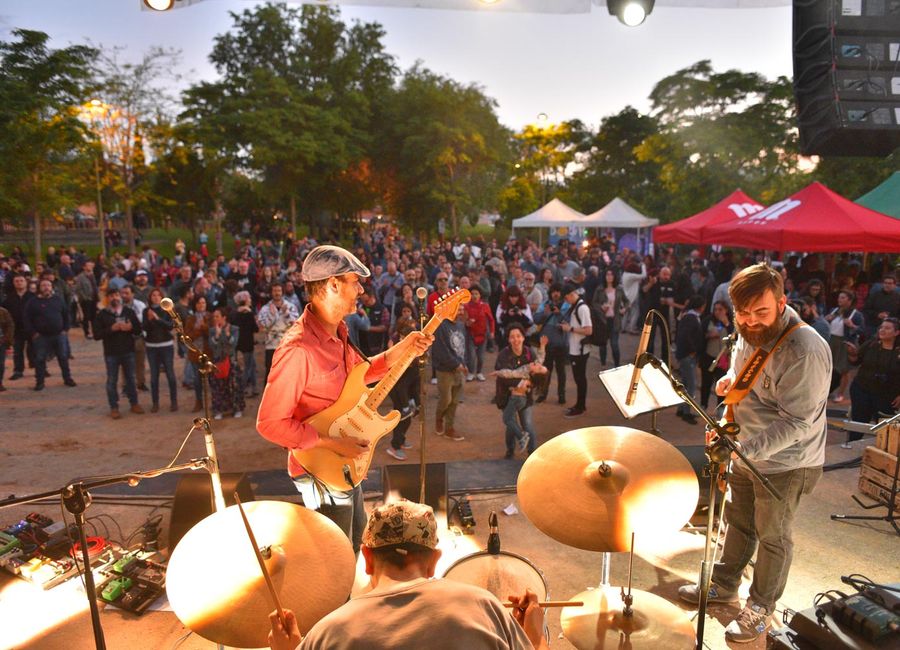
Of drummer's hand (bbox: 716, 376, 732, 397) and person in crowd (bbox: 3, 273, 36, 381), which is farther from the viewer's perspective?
person in crowd (bbox: 3, 273, 36, 381)

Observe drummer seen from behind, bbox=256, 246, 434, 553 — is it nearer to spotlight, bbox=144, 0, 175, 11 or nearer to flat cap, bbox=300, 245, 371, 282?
flat cap, bbox=300, 245, 371, 282

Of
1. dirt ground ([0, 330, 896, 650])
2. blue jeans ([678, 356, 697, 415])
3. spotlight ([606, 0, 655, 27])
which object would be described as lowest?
dirt ground ([0, 330, 896, 650])

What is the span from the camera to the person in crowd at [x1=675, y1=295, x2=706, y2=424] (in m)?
8.16

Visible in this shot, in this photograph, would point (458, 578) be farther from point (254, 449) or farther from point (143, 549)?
point (254, 449)

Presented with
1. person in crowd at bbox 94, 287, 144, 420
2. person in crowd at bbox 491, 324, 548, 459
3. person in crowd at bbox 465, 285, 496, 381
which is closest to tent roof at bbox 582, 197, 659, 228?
person in crowd at bbox 465, 285, 496, 381

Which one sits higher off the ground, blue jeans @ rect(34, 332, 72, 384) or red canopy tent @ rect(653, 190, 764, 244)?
red canopy tent @ rect(653, 190, 764, 244)

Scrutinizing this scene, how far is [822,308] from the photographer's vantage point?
10.7 metres

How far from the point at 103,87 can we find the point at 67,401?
54.6ft

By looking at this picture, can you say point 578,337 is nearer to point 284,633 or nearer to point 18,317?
point 284,633

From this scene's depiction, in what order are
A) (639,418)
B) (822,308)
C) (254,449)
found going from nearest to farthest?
(254,449), (639,418), (822,308)

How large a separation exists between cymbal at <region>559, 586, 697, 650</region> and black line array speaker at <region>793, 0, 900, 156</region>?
4816mm

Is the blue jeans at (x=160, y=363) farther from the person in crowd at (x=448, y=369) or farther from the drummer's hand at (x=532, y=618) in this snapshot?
the drummer's hand at (x=532, y=618)

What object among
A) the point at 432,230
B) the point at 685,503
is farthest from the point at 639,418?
the point at 432,230

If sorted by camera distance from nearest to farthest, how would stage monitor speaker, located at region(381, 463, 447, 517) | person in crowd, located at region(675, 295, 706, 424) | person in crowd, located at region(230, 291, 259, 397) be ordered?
1. stage monitor speaker, located at region(381, 463, 447, 517)
2. person in crowd, located at region(675, 295, 706, 424)
3. person in crowd, located at region(230, 291, 259, 397)
